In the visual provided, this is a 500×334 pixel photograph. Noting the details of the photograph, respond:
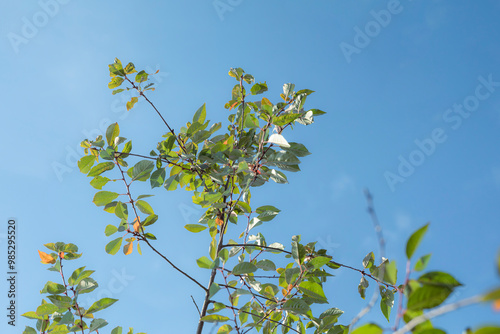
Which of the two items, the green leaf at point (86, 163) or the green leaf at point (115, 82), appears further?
the green leaf at point (115, 82)

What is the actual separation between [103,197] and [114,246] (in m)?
0.26

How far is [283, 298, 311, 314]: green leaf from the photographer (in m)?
1.48

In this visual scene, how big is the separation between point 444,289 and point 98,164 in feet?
5.46

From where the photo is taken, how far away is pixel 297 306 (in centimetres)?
149

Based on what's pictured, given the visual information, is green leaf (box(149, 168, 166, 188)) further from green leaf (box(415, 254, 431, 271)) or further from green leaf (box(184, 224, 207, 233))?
green leaf (box(415, 254, 431, 271))

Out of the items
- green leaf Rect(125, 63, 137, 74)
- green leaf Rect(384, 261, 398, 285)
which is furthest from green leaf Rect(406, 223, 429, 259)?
green leaf Rect(125, 63, 137, 74)

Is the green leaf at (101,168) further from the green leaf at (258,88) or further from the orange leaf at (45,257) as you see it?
the green leaf at (258,88)

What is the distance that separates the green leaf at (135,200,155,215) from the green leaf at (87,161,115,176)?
0.81ft

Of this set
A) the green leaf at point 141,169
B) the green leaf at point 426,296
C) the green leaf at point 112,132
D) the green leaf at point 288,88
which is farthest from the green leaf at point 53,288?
the green leaf at point 426,296

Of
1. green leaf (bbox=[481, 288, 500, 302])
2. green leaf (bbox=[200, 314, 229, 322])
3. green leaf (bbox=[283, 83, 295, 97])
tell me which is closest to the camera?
green leaf (bbox=[481, 288, 500, 302])

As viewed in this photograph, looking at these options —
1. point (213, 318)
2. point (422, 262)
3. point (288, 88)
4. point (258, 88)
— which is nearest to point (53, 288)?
point (213, 318)

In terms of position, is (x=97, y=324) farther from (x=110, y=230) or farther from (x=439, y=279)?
Answer: (x=439, y=279)

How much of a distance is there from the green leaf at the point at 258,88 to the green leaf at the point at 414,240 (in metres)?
1.51

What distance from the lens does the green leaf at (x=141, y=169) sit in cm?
176
